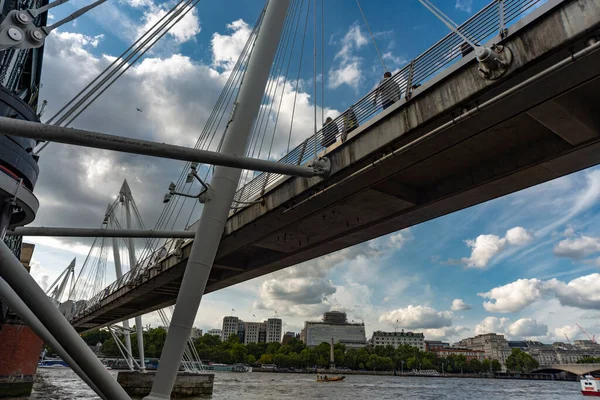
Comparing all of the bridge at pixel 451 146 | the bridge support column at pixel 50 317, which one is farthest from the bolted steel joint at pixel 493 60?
the bridge support column at pixel 50 317

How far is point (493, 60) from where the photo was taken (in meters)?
8.73

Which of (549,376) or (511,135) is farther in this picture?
(549,376)

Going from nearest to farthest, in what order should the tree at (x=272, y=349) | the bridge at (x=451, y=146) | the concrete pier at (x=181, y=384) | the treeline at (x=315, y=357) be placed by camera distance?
1. the bridge at (x=451, y=146)
2. the concrete pier at (x=181, y=384)
3. the treeline at (x=315, y=357)
4. the tree at (x=272, y=349)

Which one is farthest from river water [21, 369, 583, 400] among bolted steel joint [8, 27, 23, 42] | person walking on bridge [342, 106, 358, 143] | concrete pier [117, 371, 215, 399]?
bolted steel joint [8, 27, 23, 42]

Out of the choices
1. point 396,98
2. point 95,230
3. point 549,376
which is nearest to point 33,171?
point 95,230

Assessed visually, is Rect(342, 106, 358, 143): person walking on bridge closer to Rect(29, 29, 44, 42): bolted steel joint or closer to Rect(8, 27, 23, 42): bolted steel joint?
Rect(29, 29, 44, 42): bolted steel joint

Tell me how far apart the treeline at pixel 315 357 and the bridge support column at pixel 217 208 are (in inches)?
5204

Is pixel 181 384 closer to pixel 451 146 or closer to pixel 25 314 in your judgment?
pixel 25 314

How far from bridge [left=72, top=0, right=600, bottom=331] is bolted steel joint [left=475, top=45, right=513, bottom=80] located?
0.28ft

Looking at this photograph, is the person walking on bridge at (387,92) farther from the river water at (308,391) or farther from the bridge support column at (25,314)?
the river water at (308,391)

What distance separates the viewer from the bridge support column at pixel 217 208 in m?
12.9

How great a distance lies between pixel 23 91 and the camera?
540 inches

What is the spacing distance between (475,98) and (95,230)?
482 inches

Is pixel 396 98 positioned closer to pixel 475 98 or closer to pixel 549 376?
pixel 475 98
